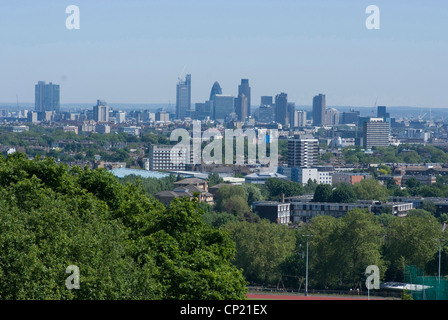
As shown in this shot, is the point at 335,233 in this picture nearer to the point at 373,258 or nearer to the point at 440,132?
the point at 373,258

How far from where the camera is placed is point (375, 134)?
146 meters

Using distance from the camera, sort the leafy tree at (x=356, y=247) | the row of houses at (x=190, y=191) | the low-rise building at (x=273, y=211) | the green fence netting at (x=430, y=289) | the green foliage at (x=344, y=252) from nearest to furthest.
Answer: the green fence netting at (x=430, y=289) < the leafy tree at (x=356, y=247) < the green foliage at (x=344, y=252) < the low-rise building at (x=273, y=211) < the row of houses at (x=190, y=191)

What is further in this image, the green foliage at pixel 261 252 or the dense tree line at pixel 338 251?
the green foliage at pixel 261 252

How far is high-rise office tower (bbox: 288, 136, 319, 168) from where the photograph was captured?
9264 cm

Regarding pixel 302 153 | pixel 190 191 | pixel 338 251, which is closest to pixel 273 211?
pixel 190 191

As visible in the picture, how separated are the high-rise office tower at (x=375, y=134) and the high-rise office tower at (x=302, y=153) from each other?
51564 millimetres

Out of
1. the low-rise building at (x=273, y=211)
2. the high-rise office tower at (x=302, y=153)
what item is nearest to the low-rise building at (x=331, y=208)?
the low-rise building at (x=273, y=211)

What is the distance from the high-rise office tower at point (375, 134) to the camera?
14450cm

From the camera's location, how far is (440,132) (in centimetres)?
19662

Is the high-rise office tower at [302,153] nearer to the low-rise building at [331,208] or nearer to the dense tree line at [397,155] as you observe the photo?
the dense tree line at [397,155]

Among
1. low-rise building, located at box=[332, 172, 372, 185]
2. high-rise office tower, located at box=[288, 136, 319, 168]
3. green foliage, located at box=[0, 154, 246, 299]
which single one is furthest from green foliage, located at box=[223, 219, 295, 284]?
high-rise office tower, located at box=[288, 136, 319, 168]

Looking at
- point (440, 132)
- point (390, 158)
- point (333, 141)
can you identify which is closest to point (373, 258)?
point (390, 158)

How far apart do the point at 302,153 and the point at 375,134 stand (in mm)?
55404

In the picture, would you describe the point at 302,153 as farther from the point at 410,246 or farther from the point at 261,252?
the point at 410,246
